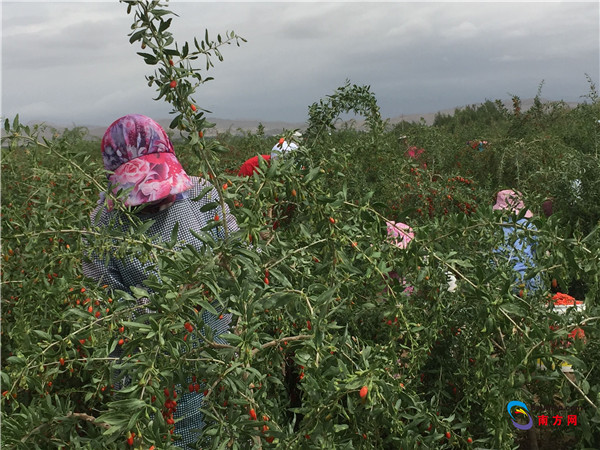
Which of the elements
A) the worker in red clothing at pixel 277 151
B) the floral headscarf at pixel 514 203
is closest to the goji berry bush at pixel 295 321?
the worker in red clothing at pixel 277 151

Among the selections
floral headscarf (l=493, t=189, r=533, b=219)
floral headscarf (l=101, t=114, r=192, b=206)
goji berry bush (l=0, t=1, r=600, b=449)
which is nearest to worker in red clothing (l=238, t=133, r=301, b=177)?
goji berry bush (l=0, t=1, r=600, b=449)

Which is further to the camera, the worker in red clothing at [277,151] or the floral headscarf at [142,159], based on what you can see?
the floral headscarf at [142,159]

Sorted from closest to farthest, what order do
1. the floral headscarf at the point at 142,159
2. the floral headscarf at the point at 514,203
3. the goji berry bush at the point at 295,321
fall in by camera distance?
the goji berry bush at the point at 295,321, the floral headscarf at the point at 514,203, the floral headscarf at the point at 142,159

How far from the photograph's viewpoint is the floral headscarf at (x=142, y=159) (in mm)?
2109

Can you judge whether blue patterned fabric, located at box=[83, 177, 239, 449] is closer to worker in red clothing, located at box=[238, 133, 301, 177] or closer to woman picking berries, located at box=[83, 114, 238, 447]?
woman picking berries, located at box=[83, 114, 238, 447]

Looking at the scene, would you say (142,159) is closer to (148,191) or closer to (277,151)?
(148,191)

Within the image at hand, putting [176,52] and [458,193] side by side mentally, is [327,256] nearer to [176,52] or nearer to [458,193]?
[176,52]

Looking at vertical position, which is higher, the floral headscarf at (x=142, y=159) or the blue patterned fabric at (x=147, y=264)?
the floral headscarf at (x=142, y=159)

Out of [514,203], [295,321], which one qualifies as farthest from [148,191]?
[514,203]

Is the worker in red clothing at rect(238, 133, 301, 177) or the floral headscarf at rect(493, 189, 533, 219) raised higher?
the worker in red clothing at rect(238, 133, 301, 177)

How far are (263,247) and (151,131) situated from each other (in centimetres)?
108

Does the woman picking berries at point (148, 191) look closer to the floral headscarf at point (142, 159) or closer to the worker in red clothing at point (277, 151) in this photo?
the floral headscarf at point (142, 159)

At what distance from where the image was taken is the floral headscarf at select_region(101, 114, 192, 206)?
2.11 m

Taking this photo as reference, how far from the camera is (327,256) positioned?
1.37 m
